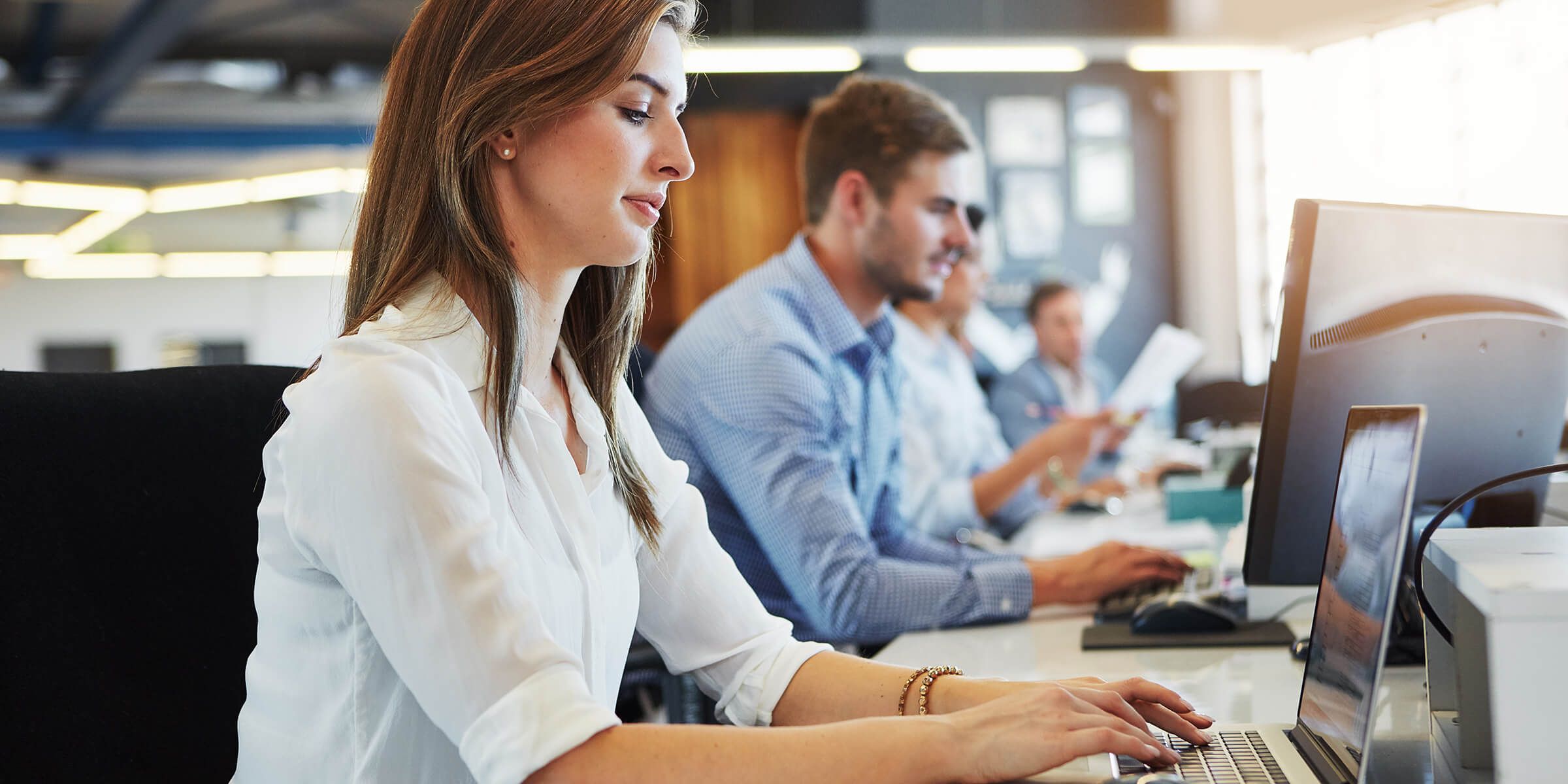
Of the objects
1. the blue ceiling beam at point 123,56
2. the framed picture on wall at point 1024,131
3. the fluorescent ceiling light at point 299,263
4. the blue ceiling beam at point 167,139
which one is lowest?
the fluorescent ceiling light at point 299,263

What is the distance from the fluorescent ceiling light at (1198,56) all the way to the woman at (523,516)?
15.3 feet

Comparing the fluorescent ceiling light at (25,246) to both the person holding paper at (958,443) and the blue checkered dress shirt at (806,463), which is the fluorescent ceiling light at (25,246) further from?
the blue checkered dress shirt at (806,463)

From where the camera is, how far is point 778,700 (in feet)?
3.89

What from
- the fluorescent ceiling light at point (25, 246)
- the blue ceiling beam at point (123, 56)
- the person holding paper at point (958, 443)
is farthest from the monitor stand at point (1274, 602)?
the fluorescent ceiling light at point (25, 246)

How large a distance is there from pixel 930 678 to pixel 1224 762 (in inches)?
10.9

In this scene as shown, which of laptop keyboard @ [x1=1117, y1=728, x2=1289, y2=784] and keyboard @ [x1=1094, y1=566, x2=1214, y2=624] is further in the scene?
keyboard @ [x1=1094, y1=566, x2=1214, y2=624]

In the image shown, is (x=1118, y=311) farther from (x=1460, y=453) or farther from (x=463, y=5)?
(x=463, y=5)

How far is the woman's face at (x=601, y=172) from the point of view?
3.45 feet

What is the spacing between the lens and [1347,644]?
2.77 ft

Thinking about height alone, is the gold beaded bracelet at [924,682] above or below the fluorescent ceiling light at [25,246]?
below

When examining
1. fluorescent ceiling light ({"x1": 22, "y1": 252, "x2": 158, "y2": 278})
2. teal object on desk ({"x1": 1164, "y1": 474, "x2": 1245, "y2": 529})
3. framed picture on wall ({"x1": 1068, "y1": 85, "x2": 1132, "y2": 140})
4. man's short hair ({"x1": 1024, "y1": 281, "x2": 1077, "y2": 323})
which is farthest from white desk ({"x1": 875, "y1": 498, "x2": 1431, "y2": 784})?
fluorescent ceiling light ({"x1": 22, "y1": 252, "x2": 158, "y2": 278})

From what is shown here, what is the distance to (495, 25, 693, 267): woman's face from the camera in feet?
3.45

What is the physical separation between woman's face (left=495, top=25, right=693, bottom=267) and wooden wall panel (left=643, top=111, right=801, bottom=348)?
5.92m

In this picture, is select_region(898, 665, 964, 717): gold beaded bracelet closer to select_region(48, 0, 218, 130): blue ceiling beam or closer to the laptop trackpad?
the laptop trackpad
